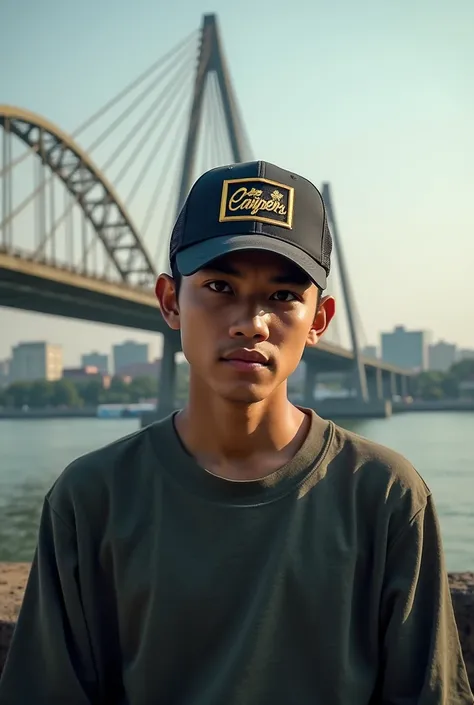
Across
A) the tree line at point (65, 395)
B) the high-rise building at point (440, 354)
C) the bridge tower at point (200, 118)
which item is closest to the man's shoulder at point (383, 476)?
the bridge tower at point (200, 118)

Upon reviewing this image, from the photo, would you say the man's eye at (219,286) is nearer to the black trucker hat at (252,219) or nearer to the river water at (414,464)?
the black trucker hat at (252,219)

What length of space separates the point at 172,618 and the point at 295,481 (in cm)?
26

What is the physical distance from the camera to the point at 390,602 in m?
1.27

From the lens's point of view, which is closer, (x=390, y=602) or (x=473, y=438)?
(x=390, y=602)

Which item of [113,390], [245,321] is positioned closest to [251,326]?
[245,321]

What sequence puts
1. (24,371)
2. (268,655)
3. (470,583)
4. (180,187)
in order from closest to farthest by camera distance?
(268,655) → (470,583) → (180,187) → (24,371)

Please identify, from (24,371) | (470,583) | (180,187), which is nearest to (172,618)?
(470,583)

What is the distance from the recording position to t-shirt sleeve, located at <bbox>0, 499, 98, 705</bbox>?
1.27 metres

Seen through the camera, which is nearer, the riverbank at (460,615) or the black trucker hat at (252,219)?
the black trucker hat at (252,219)

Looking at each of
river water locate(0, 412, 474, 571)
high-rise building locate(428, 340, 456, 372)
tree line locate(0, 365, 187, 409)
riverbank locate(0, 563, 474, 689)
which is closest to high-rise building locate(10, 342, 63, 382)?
tree line locate(0, 365, 187, 409)

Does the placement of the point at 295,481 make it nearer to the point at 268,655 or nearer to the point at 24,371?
the point at 268,655

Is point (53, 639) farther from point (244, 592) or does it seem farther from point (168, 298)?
Result: point (168, 298)

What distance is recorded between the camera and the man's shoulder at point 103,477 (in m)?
1.31

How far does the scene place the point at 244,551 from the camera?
125cm
